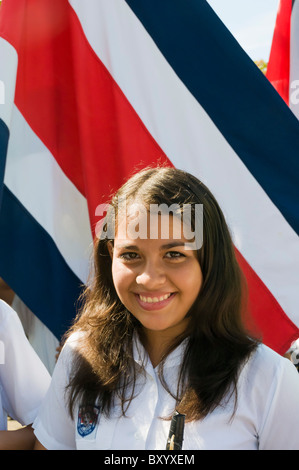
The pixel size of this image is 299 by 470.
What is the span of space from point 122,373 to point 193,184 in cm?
50

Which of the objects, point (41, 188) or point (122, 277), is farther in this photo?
point (41, 188)

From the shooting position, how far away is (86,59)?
2664mm

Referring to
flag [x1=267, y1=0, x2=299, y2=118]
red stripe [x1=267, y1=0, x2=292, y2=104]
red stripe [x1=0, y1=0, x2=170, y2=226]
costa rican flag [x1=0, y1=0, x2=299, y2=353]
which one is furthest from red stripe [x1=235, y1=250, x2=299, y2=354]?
red stripe [x1=267, y1=0, x2=292, y2=104]

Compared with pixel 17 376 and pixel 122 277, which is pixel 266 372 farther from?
pixel 17 376

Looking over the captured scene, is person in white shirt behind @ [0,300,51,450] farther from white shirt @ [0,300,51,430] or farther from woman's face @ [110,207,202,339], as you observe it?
woman's face @ [110,207,202,339]

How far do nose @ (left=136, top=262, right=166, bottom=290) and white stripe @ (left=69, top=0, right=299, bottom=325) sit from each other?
1.19 m

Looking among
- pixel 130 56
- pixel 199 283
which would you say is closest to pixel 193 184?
pixel 199 283

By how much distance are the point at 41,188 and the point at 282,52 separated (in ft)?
4.74

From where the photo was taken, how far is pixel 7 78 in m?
2.37

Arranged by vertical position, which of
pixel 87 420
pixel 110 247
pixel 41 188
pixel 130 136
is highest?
pixel 130 136

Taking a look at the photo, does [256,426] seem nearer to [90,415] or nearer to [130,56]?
[90,415]

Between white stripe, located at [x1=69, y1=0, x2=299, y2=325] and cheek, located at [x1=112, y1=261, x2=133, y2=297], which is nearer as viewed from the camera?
cheek, located at [x1=112, y1=261, x2=133, y2=297]

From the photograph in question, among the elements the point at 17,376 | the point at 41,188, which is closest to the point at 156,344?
the point at 17,376

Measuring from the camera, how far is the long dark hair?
1.46 metres
